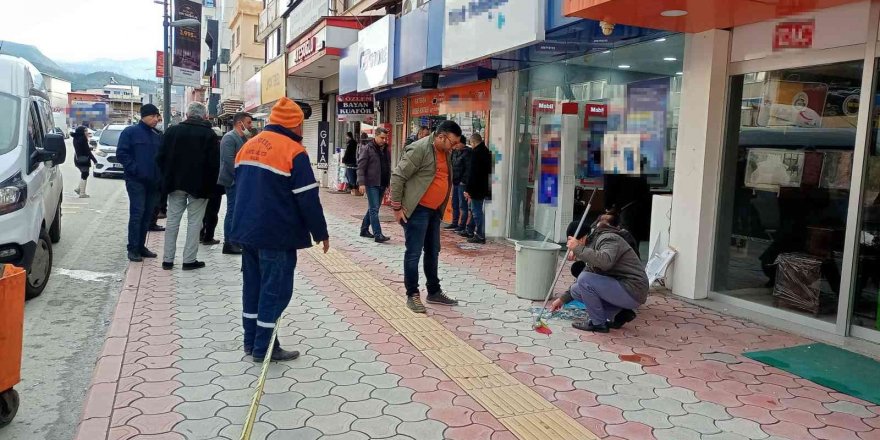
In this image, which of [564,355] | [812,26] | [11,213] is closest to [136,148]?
[11,213]

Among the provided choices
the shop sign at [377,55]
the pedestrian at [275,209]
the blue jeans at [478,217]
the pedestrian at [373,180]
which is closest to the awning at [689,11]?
the pedestrian at [275,209]

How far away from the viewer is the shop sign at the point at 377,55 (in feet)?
39.4

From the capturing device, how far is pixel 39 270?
6.23 meters

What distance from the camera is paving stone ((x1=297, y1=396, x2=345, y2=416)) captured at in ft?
12.0

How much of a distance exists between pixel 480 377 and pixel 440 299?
1934 mm

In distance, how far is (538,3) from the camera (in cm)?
691

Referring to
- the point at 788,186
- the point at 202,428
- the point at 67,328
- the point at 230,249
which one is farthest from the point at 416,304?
the point at 788,186

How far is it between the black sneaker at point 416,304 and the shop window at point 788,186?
120 inches

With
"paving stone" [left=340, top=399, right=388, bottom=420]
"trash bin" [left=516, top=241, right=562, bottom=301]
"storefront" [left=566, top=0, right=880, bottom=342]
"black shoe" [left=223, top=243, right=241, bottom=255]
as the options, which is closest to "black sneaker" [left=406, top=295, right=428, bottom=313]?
"trash bin" [left=516, top=241, right=562, bottom=301]

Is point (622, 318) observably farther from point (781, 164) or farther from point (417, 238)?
point (781, 164)

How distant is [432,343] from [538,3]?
13.0 feet

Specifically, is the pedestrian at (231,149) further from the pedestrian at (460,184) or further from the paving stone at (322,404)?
the paving stone at (322,404)

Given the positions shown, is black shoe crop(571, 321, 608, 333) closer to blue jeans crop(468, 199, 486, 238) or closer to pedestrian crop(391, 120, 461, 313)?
pedestrian crop(391, 120, 461, 313)

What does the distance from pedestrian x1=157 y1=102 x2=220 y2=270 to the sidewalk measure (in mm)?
849
